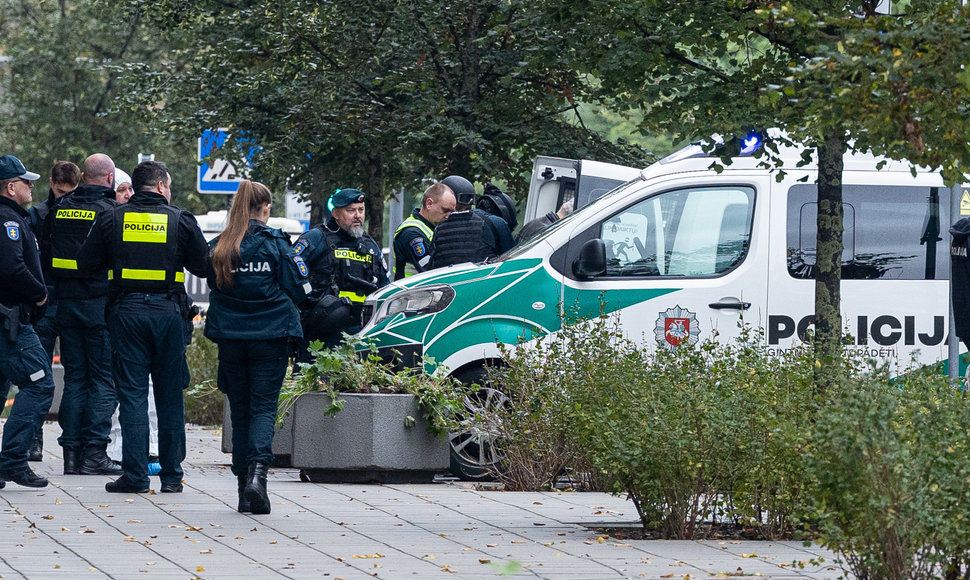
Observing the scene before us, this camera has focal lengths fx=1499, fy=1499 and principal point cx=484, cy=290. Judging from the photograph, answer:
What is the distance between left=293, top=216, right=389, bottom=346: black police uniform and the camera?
33.9 feet

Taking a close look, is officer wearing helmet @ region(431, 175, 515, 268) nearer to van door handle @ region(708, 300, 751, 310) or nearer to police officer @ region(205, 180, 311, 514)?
van door handle @ region(708, 300, 751, 310)

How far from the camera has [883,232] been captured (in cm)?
1008

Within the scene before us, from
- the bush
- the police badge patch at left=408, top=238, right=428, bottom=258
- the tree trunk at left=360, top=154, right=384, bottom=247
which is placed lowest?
the bush

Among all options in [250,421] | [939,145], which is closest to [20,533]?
[250,421]

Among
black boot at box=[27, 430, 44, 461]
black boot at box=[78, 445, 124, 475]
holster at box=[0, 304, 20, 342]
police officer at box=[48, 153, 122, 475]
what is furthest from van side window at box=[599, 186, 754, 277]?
black boot at box=[27, 430, 44, 461]

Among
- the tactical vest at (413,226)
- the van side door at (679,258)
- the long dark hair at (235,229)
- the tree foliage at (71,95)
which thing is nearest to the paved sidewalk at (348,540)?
the long dark hair at (235,229)

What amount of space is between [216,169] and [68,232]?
6.16 meters

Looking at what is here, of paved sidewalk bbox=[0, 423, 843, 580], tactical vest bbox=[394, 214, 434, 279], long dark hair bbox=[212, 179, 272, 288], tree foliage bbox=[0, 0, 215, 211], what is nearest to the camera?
paved sidewalk bbox=[0, 423, 843, 580]

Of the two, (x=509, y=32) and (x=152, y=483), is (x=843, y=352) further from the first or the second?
(x=509, y=32)

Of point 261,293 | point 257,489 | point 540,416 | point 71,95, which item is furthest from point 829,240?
point 71,95

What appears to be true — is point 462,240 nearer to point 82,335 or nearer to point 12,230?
point 82,335

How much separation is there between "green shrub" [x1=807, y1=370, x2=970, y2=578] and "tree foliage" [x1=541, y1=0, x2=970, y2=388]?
3.82 feet

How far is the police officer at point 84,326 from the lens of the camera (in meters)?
9.63

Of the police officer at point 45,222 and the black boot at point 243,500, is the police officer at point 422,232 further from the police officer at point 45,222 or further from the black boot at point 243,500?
the black boot at point 243,500
